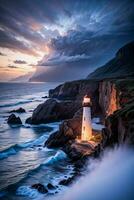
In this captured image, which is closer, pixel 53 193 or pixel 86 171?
pixel 53 193

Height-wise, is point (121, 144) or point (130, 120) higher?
point (130, 120)

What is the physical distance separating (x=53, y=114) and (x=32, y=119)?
5727 millimetres

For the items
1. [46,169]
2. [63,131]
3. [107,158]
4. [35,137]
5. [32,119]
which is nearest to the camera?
[107,158]

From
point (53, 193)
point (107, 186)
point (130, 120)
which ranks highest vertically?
point (130, 120)

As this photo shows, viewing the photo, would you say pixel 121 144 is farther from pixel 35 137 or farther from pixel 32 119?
pixel 32 119

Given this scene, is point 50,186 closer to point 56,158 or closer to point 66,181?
point 66,181

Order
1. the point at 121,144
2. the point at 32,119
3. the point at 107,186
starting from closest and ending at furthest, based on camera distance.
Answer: the point at 107,186 < the point at 121,144 < the point at 32,119

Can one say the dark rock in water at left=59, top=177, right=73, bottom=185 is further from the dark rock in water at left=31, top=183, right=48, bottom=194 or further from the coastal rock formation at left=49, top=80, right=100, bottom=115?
the coastal rock formation at left=49, top=80, right=100, bottom=115

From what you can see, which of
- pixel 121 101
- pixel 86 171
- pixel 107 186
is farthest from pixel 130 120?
pixel 121 101

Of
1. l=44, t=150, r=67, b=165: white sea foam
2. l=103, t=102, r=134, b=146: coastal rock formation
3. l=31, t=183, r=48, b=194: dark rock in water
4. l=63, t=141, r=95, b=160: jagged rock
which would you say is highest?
l=103, t=102, r=134, b=146: coastal rock formation

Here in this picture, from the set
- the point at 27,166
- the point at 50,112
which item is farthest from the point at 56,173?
the point at 50,112

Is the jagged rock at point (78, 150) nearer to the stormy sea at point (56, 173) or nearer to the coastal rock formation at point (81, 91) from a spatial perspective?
the stormy sea at point (56, 173)

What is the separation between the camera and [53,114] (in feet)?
214

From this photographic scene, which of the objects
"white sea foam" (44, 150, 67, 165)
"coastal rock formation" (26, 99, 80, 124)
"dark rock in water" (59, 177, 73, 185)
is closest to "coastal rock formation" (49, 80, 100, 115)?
"coastal rock formation" (26, 99, 80, 124)
